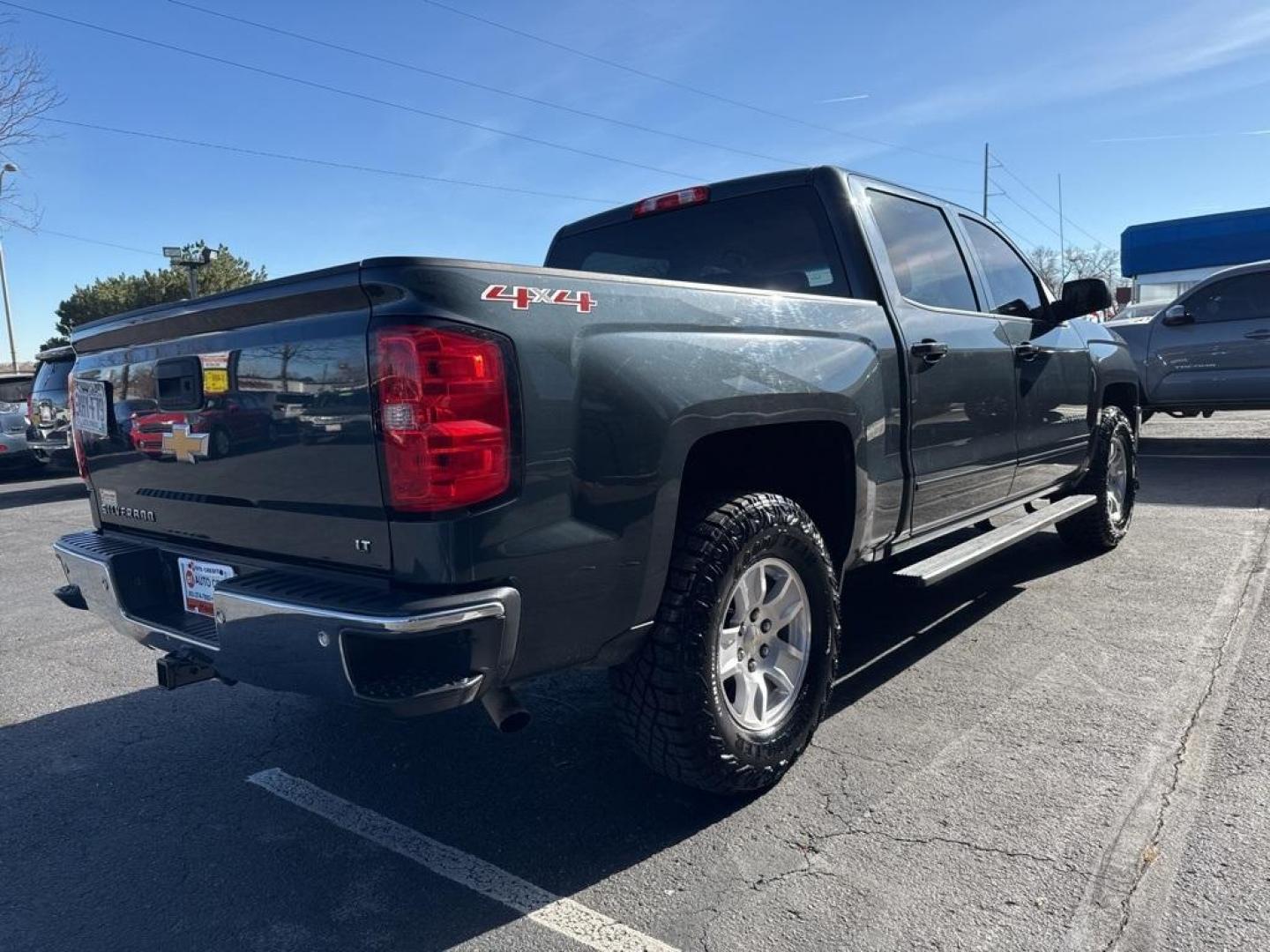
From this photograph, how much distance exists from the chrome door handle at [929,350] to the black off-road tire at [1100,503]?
236 centimetres

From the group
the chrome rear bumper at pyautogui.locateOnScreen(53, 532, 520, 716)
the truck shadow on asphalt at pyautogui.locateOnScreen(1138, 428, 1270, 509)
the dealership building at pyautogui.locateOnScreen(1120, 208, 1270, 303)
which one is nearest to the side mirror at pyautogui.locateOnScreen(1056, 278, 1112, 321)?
the truck shadow on asphalt at pyautogui.locateOnScreen(1138, 428, 1270, 509)

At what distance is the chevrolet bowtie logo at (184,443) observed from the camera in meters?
2.82

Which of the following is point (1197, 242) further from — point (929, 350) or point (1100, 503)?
point (929, 350)

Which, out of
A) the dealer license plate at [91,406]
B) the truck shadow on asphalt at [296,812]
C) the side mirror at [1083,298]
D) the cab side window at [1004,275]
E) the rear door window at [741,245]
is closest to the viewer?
the truck shadow on asphalt at [296,812]

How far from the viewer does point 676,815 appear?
292 cm

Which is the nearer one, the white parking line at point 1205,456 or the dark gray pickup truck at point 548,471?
the dark gray pickup truck at point 548,471

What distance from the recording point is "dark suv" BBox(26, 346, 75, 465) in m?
11.6

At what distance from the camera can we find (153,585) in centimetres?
314

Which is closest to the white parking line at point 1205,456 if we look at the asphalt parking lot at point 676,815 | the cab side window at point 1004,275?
the cab side window at point 1004,275

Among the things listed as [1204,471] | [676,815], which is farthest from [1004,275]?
[1204,471]

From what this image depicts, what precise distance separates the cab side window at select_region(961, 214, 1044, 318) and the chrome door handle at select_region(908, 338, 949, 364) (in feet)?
3.31

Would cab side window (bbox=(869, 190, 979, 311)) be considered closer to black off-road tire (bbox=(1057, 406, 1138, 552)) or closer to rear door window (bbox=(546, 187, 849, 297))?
rear door window (bbox=(546, 187, 849, 297))

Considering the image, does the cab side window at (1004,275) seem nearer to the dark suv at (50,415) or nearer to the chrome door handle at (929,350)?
the chrome door handle at (929,350)

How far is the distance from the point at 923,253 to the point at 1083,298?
4.38 feet
